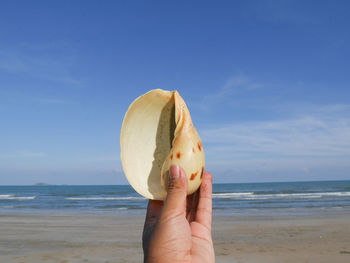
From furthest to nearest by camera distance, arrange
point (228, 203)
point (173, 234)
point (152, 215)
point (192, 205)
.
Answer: point (228, 203)
point (192, 205)
point (152, 215)
point (173, 234)

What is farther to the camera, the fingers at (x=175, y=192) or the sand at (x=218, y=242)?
the sand at (x=218, y=242)

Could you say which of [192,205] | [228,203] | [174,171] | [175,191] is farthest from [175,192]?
[228,203]

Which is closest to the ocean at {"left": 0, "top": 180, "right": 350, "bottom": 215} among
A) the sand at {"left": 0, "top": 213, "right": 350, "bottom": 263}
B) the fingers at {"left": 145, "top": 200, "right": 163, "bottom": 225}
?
the sand at {"left": 0, "top": 213, "right": 350, "bottom": 263}

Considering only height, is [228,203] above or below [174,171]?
below

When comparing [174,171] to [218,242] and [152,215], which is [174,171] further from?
[218,242]

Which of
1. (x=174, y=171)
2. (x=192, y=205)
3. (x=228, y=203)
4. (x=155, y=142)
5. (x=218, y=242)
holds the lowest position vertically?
(x=228, y=203)

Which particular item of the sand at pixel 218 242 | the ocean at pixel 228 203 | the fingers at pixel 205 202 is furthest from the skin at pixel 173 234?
the ocean at pixel 228 203

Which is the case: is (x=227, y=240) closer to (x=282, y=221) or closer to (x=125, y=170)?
(x=282, y=221)

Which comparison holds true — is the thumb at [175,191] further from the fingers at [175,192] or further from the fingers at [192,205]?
the fingers at [192,205]
